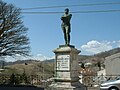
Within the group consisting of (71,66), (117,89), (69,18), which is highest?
(69,18)

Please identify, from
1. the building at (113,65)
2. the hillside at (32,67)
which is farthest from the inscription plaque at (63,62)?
the building at (113,65)

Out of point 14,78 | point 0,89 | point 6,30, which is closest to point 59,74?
point 0,89

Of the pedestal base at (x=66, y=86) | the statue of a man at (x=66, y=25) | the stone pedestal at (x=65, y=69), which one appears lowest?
the pedestal base at (x=66, y=86)

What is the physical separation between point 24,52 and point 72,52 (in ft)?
94.5

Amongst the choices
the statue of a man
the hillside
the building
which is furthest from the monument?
the building

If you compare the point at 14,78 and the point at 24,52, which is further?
the point at 24,52

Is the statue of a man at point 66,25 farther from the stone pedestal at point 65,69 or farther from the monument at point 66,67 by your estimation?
the stone pedestal at point 65,69

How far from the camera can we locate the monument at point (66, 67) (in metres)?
16.7

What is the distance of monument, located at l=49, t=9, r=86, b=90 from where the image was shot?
54.7 feet

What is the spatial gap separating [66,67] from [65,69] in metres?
0.13

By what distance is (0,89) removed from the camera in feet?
73.7

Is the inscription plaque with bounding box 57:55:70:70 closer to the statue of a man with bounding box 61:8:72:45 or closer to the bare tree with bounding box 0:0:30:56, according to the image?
the statue of a man with bounding box 61:8:72:45

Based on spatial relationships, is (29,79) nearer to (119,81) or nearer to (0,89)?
(0,89)

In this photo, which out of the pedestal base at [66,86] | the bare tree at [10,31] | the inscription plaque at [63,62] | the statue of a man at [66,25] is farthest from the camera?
the bare tree at [10,31]
